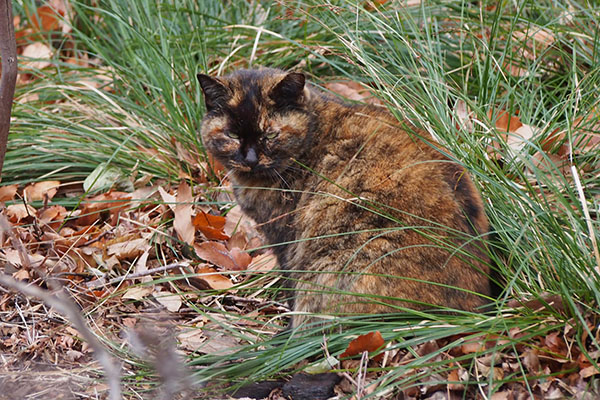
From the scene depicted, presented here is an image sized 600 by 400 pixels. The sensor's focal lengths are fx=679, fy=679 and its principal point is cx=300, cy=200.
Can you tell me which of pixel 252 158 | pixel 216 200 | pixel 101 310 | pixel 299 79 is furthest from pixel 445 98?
pixel 101 310

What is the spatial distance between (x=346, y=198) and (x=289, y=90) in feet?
2.13

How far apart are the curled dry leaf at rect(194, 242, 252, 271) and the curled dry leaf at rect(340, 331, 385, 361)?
3.97 feet

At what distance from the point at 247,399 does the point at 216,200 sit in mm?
1734

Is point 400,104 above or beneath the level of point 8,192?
above

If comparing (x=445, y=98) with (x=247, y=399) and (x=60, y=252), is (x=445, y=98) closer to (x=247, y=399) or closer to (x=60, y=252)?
(x=247, y=399)

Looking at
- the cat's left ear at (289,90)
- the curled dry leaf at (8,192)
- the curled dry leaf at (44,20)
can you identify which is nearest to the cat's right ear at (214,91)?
the cat's left ear at (289,90)

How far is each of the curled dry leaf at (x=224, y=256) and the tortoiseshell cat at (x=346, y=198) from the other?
0.39m

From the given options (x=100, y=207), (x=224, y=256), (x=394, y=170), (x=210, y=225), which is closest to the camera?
(x=394, y=170)

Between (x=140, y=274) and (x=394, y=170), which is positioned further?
(x=140, y=274)

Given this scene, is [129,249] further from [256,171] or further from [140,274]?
[256,171]

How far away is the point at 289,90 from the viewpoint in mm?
3420

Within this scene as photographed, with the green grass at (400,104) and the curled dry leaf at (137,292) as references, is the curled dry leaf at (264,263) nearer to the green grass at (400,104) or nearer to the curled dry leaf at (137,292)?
the green grass at (400,104)

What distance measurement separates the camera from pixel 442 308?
9.09ft

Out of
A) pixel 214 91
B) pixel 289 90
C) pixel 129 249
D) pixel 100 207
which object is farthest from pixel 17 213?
pixel 289 90
